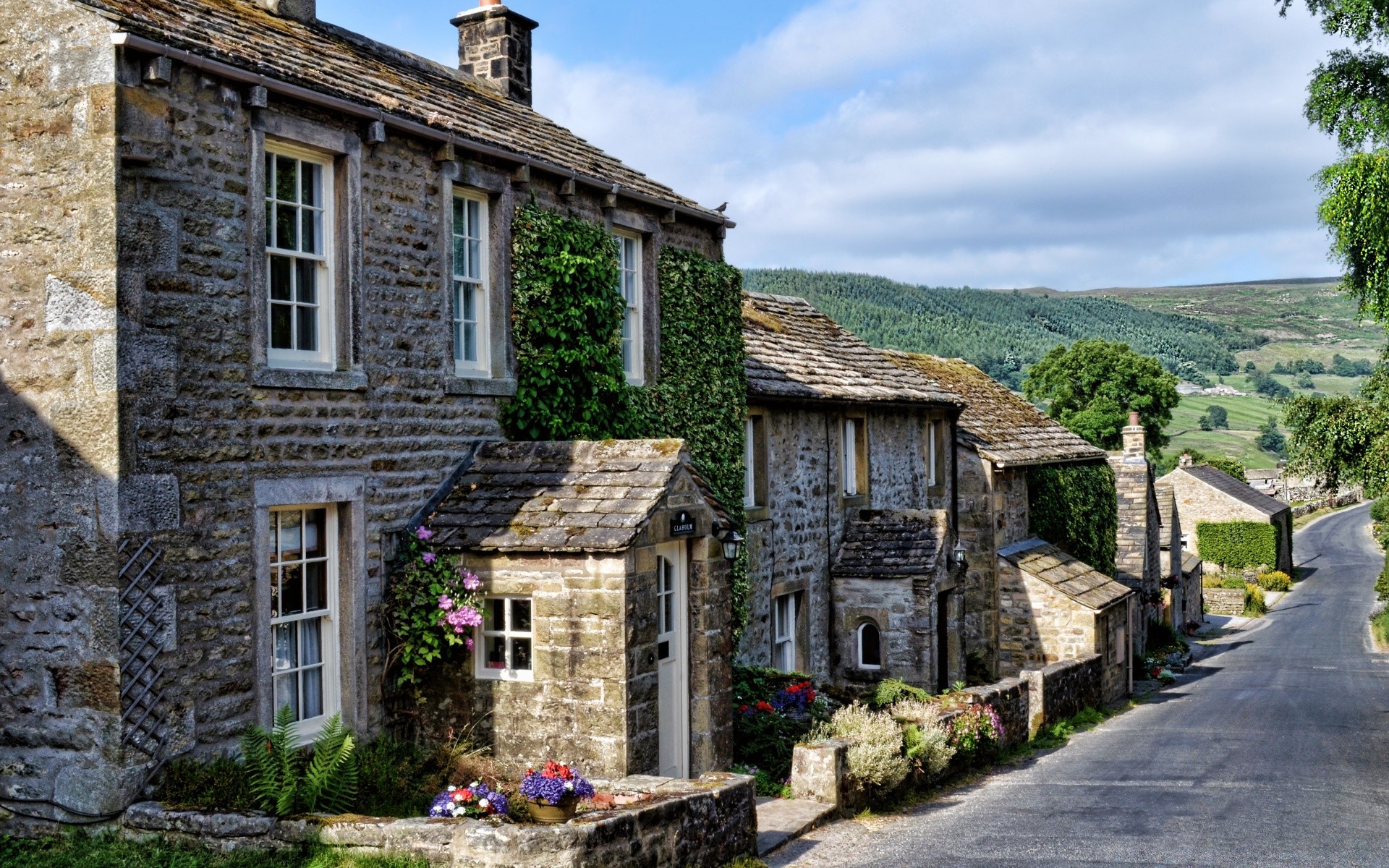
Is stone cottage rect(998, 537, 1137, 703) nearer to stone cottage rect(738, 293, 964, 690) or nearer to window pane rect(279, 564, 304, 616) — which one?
stone cottage rect(738, 293, 964, 690)

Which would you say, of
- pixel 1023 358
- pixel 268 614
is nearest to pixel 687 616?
pixel 268 614

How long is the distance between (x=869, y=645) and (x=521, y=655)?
36.6 ft

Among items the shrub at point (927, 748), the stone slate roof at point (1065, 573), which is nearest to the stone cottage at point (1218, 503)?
the stone slate roof at point (1065, 573)

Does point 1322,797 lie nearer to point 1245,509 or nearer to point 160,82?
point 160,82

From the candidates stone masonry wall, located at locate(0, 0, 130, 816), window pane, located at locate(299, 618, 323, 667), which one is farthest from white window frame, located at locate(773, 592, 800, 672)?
stone masonry wall, located at locate(0, 0, 130, 816)

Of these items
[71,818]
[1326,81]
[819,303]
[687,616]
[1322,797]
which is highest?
[819,303]

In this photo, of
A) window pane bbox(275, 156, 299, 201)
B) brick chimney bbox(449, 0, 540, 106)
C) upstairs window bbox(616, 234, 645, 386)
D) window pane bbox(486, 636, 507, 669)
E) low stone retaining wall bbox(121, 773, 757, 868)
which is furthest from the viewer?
brick chimney bbox(449, 0, 540, 106)

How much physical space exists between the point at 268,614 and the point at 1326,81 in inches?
631

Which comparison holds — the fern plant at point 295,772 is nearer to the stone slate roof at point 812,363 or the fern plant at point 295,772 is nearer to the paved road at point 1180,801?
the paved road at point 1180,801

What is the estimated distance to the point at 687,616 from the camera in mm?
12133

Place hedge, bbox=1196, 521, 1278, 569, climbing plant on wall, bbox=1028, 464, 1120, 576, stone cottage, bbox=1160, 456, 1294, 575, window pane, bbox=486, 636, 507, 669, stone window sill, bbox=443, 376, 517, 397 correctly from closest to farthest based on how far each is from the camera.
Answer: window pane, bbox=486, 636, 507, 669, stone window sill, bbox=443, 376, 517, 397, climbing plant on wall, bbox=1028, 464, 1120, 576, hedge, bbox=1196, 521, 1278, 569, stone cottage, bbox=1160, 456, 1294, 575

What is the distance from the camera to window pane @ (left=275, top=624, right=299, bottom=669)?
9.89 meters

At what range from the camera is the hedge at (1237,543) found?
64.1m

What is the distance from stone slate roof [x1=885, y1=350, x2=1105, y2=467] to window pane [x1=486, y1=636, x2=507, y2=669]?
15801 millimetres
